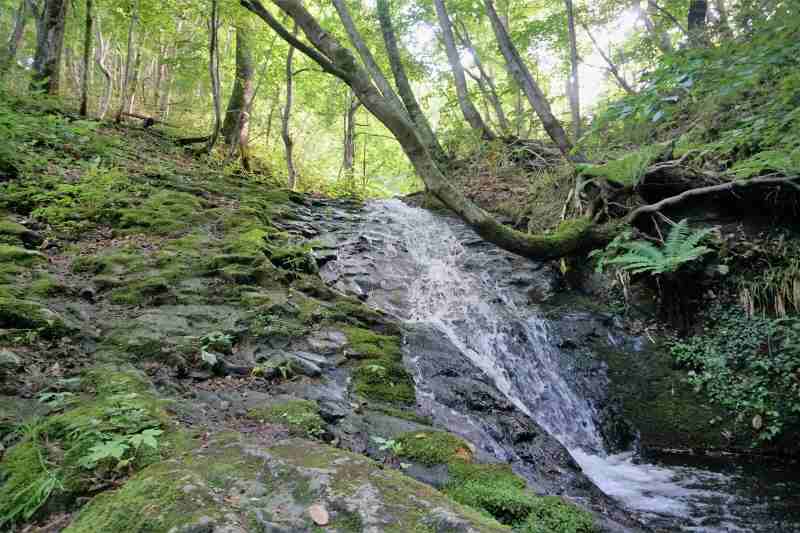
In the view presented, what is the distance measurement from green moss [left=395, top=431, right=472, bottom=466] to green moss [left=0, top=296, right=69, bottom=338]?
2.72 metres

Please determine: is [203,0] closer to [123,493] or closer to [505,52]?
[505,52]

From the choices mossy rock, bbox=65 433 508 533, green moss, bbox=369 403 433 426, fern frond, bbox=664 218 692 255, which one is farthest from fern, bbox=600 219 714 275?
mossy rock, bbox=65 433 508 533

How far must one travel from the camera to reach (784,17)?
2703 mm

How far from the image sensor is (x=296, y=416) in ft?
9.95

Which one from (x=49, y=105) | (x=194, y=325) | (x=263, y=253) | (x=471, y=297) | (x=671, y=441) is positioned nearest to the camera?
(x=194, y=325)

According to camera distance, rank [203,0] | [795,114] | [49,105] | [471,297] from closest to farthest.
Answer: [795,114], [471,297], [49,105], [203,0]

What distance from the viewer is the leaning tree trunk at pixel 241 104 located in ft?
39.9

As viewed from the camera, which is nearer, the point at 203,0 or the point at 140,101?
the point at 203,0

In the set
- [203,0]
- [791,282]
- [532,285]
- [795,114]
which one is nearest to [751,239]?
[791,282]

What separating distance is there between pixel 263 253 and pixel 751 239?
6604mm

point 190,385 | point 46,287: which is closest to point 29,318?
point 46,287

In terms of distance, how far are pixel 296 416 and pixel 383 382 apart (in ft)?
4.22

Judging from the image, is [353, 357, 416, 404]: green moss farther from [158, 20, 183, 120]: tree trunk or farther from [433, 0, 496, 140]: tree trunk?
[158, 20, 183, 120]: tree trunk

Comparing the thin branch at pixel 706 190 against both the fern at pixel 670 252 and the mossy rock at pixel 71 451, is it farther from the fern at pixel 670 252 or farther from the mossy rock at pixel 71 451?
the mossy rock at pixel 71 451
